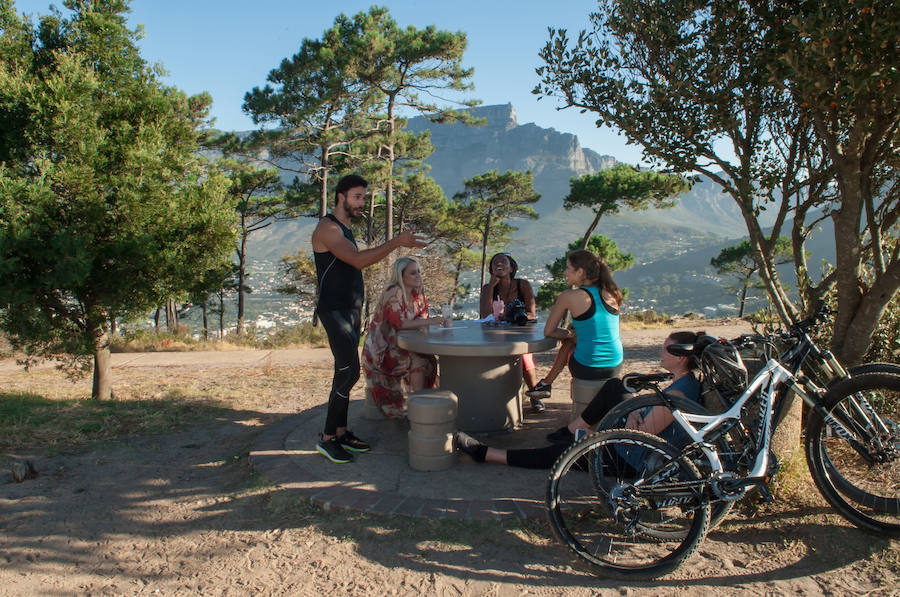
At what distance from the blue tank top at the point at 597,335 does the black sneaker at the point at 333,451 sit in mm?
1552

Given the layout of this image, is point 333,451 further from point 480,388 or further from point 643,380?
point 643,380

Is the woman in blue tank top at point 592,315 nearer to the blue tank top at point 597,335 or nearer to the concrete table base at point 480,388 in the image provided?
the blue tank top at point 597,335

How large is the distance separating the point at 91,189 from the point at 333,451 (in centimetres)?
311

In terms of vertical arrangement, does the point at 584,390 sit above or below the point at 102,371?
above

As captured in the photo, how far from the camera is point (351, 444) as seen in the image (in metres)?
3.68

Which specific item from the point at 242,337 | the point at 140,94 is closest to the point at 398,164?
the point at 242,337

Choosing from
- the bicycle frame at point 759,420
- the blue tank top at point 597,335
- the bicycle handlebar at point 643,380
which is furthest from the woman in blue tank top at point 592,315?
the bicycle frame at point 759,420

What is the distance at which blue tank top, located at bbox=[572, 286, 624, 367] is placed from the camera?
362cm

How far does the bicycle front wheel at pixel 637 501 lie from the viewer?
90.7 inches

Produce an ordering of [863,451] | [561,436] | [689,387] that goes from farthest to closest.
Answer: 1. [561,436]
2. [689,387]
3. [863,451]

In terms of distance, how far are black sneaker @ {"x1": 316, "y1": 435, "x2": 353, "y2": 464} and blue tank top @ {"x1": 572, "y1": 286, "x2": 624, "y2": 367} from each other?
→ 5.09 ft

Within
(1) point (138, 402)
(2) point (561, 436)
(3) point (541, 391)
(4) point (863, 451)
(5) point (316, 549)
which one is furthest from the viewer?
(1) point (138, 402)

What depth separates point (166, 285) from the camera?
17.9 ft

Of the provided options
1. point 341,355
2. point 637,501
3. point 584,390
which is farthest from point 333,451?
point 637,501
